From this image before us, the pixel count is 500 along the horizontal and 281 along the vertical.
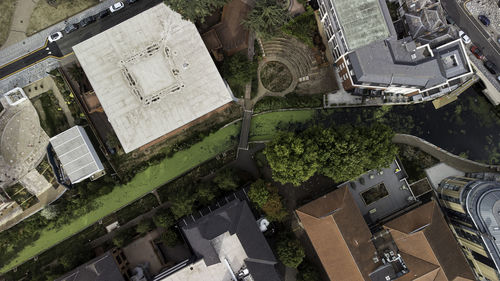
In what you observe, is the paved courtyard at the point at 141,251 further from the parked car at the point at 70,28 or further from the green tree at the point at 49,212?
the parked car at the point at 70,28

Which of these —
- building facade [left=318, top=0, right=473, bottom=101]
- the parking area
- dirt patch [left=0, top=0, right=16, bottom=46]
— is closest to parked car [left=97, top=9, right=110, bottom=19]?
dirt patch [left=0, top=0, right=16, bottom=46]

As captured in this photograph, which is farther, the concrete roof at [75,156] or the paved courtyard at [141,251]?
the paved courtyard at [141,251]

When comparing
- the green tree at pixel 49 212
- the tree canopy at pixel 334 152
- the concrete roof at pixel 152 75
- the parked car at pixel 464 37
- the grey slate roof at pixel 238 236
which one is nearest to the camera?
the tree canopy at pixel 334 152

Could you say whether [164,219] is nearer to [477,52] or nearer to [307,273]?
[307,273]

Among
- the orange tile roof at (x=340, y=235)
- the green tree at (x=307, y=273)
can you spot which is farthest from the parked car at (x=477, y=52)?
the green tree at (x=307, y=273)

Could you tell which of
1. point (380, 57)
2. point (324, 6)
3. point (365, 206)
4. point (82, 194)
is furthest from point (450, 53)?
point (82, 194)

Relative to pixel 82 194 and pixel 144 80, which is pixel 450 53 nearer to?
pixel 144 80
